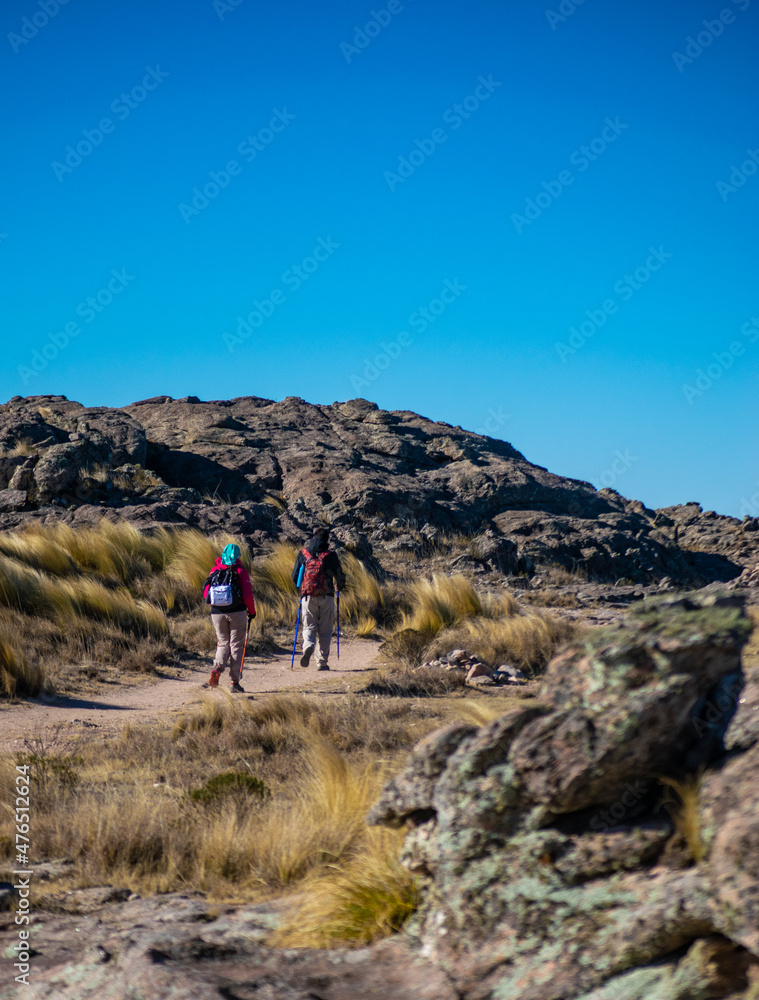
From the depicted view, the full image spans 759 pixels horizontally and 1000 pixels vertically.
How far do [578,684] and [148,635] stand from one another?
9.69m

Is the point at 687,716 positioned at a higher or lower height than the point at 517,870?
higher

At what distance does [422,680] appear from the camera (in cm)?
984

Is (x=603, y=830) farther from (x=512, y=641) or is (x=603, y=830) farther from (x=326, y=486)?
(x=326, y=486)

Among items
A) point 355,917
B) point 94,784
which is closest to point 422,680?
point 94,784

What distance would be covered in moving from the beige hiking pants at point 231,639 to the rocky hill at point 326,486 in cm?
731

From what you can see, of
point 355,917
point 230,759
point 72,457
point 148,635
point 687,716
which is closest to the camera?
point 687,716

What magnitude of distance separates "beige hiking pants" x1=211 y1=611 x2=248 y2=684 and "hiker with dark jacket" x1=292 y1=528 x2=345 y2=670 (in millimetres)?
1560

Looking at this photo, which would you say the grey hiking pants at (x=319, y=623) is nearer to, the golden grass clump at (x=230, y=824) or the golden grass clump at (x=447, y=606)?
the golden grass clump at (x=447, y=606)

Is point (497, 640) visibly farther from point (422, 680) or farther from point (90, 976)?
point (90, 976)

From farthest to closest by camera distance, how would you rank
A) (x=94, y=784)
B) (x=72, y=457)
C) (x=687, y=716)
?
1. (x=72, y=457)
2. (x=94, y=784)
3. (x=687, y=716)

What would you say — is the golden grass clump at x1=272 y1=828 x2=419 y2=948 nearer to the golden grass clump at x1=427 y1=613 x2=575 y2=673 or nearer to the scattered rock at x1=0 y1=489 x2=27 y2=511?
the golden grass clump at x1=427 y1=613 x2=575 y2=673

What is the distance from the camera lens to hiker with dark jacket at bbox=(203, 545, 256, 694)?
9.43 metres

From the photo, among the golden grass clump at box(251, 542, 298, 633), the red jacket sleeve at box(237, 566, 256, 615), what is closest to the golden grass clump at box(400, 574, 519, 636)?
the golden grass clump at box(251, 542, 298, 633)

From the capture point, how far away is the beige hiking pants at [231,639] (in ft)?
31.5
